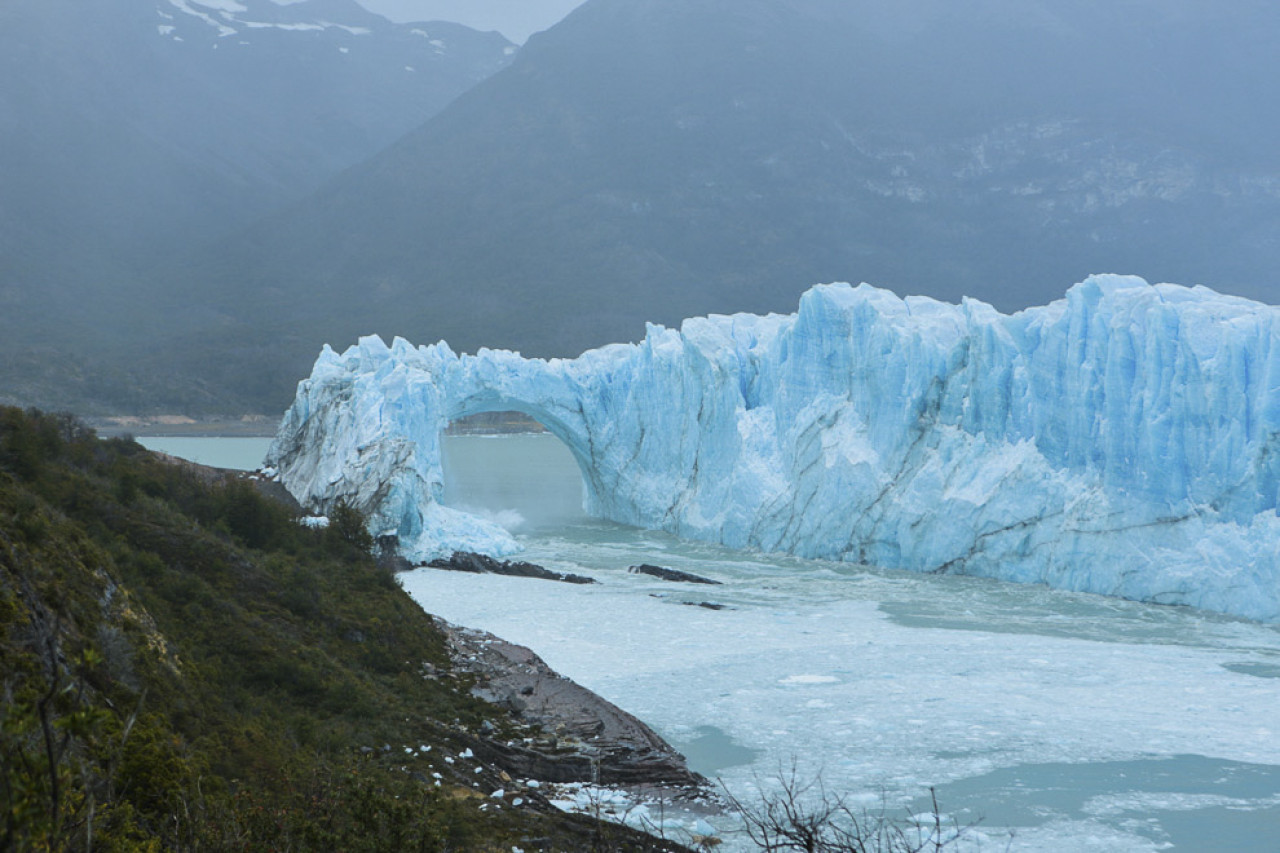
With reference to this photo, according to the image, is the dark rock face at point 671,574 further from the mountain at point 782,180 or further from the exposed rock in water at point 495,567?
the mountain at point 782,180

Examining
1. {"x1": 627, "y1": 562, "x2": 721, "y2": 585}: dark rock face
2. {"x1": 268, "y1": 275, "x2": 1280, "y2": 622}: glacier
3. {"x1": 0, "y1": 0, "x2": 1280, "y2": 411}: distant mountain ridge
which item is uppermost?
{"x1": 0, "y1": 0, "x2": 1280, "y2": 411}: distant mountain ridge

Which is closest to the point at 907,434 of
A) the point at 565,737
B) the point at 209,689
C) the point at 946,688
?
the point at 946,688

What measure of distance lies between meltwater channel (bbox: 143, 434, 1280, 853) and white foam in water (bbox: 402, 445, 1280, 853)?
0.03m

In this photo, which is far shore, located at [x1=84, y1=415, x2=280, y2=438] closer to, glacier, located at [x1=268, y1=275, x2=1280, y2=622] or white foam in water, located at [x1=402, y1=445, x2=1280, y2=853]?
glacier, located at [x1=268, y1=275, x2=1280, y2=622]

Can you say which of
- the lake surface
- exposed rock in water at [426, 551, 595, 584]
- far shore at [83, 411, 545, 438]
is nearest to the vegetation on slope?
→ exposed rock in water at [426, 551, 595, 584]

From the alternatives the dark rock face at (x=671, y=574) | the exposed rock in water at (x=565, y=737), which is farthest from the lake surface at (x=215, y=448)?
the exposed rock in water at (x=565, y=737)

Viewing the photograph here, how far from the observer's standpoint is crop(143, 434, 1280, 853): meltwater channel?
7.83 meters

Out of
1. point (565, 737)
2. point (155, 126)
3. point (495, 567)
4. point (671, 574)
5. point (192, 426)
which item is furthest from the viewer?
point (155, 126)

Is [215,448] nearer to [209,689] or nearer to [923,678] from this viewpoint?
[923,678]

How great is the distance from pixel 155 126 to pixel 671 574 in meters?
107

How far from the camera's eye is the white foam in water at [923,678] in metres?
8.03

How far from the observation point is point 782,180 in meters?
90.7

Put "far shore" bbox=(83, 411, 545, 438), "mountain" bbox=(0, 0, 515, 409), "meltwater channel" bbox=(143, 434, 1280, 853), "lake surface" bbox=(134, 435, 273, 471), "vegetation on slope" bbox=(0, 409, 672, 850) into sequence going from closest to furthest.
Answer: "vegetation on slope" bbox=(0, 409, 672, 850) → "meltwater channel" bbox=(143, 434, 1280, 853) → "lake surface" bbox=(134, 435, 273, 471) → "far shore" bbox=(83, 411, 545, 438) → "mountain" bbox=(0, 0, 515, 409)

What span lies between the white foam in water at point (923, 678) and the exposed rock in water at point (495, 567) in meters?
0.59
